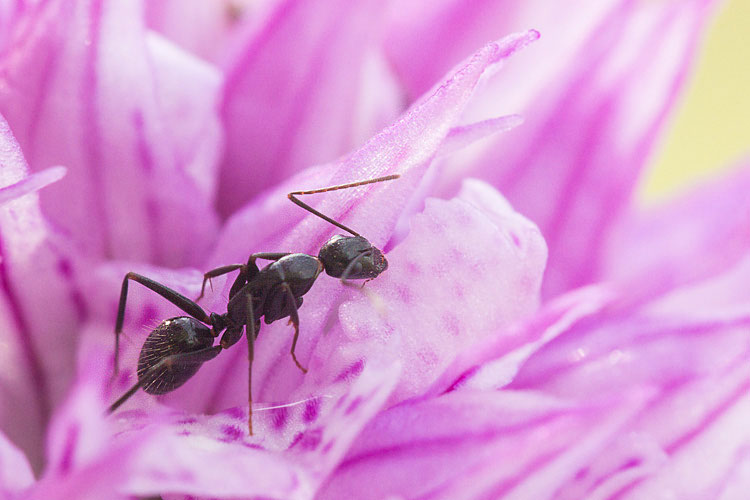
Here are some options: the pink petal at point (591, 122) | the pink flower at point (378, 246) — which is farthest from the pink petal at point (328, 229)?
the pink petal at point (591, 122)

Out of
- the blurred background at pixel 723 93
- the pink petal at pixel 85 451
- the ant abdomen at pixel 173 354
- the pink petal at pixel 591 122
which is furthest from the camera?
the blurred background at pixel 723 93

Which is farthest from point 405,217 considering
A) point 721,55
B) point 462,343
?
point 721,55

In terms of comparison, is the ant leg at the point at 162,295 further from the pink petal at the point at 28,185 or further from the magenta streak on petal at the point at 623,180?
the magenta streak on petal at the point at 623,180

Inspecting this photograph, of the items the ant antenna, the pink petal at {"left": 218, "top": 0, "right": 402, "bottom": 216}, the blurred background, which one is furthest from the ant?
the blurred background

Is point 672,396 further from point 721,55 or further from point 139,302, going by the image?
point 721,55

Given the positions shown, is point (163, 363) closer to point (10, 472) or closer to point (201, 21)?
point (10, 472)

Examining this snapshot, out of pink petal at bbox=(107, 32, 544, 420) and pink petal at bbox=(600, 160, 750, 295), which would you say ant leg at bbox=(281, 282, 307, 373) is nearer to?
pink petal at bbox=(107, 32, 544, 420)
